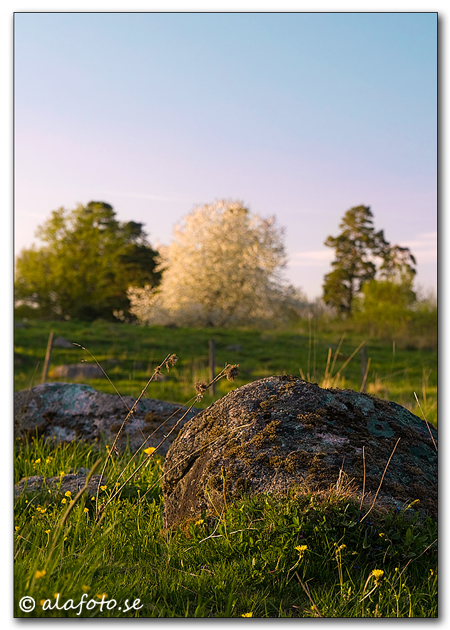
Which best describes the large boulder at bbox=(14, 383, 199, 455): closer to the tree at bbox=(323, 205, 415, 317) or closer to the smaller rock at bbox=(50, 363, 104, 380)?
the smaller rock at bbox=(50, 363, 104, 380)

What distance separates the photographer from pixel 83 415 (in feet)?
20.4

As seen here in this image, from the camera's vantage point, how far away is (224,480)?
314 centimetres

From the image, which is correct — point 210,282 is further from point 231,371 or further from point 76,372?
point 231,371

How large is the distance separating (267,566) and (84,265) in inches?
1538

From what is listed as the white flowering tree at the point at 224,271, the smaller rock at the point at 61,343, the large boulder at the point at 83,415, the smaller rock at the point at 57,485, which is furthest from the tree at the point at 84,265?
the smaller rock at the point at 57,485

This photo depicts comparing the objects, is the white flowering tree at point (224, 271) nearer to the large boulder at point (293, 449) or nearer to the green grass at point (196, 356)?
the green grass at point (196, 356)

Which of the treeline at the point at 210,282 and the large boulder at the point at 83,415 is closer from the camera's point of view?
the large boulder at the point at 83,415

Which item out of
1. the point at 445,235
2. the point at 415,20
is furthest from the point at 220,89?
the point at 445,235

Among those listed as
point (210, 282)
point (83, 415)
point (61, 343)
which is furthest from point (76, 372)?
point (210, 282)

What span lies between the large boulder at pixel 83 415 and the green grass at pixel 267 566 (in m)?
2.79

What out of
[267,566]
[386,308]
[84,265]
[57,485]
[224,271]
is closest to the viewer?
[267,566]

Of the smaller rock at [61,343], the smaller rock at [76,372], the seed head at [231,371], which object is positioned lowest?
the smaller rock at [76,372]

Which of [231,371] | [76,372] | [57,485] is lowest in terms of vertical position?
[76,372]

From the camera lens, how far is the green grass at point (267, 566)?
2.64 metres
